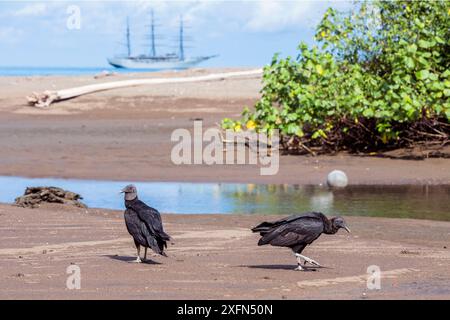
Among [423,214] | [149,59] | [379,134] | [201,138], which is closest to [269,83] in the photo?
[379,134]

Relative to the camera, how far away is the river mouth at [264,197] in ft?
48.4

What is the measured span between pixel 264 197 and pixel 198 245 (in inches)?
237

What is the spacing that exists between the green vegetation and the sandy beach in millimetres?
800

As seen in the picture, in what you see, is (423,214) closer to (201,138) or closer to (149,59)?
(201,138)

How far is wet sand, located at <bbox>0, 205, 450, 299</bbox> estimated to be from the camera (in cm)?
767

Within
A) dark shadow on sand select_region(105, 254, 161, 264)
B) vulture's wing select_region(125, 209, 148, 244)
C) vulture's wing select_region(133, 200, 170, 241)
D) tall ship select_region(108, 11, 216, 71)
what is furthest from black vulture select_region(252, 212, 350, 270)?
tall ship select_region(108, 11, 216, 71)

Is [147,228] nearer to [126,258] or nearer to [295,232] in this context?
[126,258]

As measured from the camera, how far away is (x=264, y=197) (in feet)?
53.8

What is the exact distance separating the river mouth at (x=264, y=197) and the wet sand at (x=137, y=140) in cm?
67

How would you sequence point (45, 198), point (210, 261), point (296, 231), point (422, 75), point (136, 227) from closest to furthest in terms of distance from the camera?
point (296, 231) < point (136, 227) < point (210, 261) < point (45, 198) < point (422, 75)

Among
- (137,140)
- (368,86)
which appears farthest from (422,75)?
(137,140)

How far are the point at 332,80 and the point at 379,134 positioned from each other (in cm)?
160

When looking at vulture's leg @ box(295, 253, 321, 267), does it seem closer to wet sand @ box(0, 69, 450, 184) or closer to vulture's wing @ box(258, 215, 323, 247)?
vulture's wing @ box(258, 215, 323, 247)

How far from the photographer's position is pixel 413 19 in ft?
66.4
